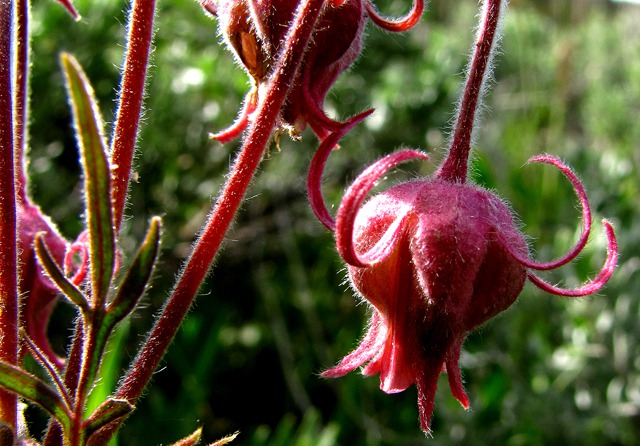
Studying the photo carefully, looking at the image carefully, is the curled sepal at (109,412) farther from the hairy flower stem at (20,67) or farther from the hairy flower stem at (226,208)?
the hairy flower stem at (20,67)

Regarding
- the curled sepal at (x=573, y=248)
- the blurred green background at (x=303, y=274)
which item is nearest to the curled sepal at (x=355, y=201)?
the curled sepal at (x=573, y=248)

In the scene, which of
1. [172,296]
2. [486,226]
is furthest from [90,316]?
[486,226]

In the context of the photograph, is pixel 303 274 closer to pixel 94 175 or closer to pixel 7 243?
pixel 7 243

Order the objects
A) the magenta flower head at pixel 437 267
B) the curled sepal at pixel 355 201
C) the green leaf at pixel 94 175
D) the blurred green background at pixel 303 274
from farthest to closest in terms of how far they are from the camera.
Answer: the blurred green background at pixel 303 274 → the magenta flower head at pixel 437 267 → the curled sepal at pixel 355 201 → the green leaf at pixel 94 175

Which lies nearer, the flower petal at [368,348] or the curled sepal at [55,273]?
the curled sepal at [55,273]

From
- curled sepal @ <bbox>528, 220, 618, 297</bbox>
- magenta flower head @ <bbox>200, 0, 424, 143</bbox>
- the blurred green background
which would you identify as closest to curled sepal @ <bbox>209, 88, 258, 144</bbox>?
magenta flower head @ <bbox>200, 0, 424, 143</bbox>

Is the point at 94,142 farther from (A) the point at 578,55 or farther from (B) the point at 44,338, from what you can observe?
(A) the point at 578,55

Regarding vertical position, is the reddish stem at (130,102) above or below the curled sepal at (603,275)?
above

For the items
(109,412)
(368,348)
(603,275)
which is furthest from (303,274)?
(109,412)
